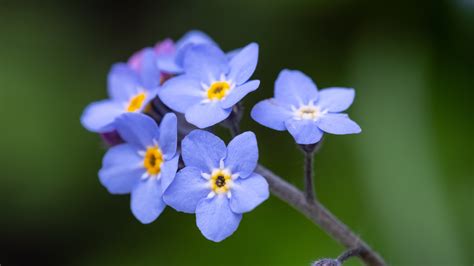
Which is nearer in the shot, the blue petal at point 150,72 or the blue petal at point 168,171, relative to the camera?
the blue petal at point 168,171

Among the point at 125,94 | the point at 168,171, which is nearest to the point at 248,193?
the point at 168,171

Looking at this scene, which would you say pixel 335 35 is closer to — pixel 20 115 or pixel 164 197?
pixel 20 115

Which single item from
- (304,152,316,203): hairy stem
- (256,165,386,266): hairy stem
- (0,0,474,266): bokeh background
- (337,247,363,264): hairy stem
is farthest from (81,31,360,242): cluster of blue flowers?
(0,0,474,266): bokeh background

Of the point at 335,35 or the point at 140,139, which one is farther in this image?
the point at 335,35

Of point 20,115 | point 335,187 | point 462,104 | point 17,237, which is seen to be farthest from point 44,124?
point 462,104

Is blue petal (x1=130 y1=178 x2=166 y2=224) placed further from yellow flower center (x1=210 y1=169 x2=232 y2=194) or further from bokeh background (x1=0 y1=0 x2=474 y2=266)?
bokeh background (x1=0 y1=0 x2=474 y2=266)

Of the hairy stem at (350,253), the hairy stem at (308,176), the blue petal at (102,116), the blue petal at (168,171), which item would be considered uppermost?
the blue petal at (168,171)

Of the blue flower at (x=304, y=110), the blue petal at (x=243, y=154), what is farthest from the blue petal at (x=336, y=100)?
the blue petal at (x=243, y=154)

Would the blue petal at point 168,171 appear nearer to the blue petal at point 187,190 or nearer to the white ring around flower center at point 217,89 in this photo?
the blue petal at point 187,190
